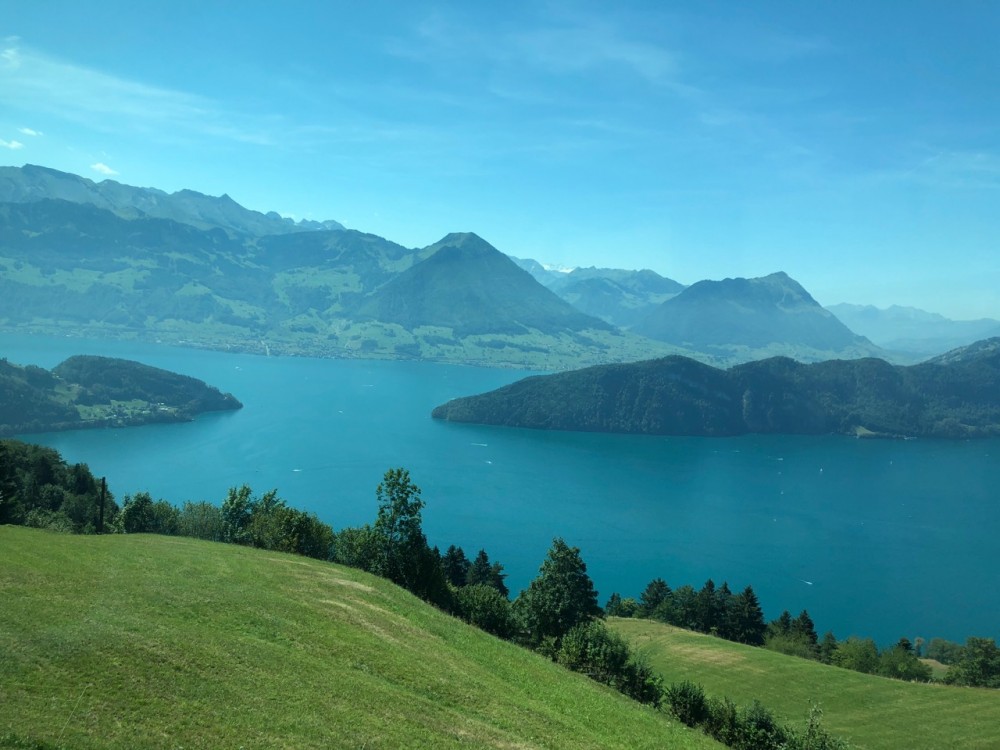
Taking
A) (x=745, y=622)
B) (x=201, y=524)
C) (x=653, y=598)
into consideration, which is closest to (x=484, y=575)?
(x=653, y=598)

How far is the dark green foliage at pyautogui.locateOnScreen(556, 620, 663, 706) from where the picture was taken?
2853 cm

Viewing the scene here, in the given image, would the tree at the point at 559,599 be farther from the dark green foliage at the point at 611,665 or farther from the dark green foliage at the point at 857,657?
the dark green foliage at the point at 857,657

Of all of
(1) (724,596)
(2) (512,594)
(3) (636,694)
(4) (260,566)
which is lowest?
(2) (512,594)

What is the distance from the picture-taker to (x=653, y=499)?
132m

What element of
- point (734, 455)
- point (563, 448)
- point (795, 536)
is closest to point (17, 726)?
point (795, 536)

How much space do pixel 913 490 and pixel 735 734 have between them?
152 metres

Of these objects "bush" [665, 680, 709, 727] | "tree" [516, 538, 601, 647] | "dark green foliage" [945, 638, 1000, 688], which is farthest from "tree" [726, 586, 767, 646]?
"bush" [665, 680, 709, 727]

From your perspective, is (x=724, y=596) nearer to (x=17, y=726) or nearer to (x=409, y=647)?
(x=409, y=647)

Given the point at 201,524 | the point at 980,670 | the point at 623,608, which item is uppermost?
the point at 201,524

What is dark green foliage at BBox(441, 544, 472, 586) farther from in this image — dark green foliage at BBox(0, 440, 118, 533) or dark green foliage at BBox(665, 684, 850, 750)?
dark green foliage at BBox(665, 684, 850, 750)

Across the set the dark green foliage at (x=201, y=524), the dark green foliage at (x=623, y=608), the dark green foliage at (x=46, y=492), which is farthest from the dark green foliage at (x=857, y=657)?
the dark green foliage at (x=46, y=492)

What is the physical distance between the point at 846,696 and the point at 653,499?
97.9 metres

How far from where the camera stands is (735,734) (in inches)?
962

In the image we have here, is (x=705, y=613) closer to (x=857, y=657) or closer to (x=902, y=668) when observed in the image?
(x=857, y=657)
